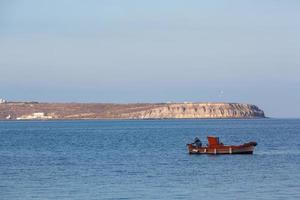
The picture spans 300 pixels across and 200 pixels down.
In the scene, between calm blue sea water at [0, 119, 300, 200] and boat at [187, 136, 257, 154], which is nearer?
calm blue sea water at [0, 119, 300, 200]

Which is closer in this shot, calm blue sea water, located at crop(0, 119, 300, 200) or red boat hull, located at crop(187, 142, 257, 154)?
calm blue sea water, located at crop(0, 119, 300, 200)

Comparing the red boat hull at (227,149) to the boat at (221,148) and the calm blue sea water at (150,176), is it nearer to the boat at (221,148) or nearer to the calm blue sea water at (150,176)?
the boat at (221,148)

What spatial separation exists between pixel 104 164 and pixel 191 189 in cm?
1815

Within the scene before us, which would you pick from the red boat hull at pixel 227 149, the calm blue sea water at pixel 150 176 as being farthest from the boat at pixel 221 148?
the calm blue sea water at pixel 150 176

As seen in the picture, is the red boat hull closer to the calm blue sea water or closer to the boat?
the boat

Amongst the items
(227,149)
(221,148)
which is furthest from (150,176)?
(221,148)

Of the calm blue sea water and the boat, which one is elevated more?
the boat

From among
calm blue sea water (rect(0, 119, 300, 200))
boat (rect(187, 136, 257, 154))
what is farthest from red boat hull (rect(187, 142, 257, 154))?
calm blue sea water (rect(0, 119, 300, 200))

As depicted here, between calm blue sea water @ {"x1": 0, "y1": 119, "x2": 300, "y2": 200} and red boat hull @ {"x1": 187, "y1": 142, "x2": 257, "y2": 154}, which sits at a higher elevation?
red boat hull @ {"x1": 187, "y1": 142, "x2": 257, "y2": 154}

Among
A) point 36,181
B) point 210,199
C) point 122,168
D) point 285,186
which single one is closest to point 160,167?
point 122,168

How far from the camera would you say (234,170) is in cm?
4712

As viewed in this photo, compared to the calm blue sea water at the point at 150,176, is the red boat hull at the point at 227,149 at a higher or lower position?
higher

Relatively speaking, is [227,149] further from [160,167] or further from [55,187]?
[55,187]

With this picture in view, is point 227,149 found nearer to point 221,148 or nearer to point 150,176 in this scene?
point 221,148
